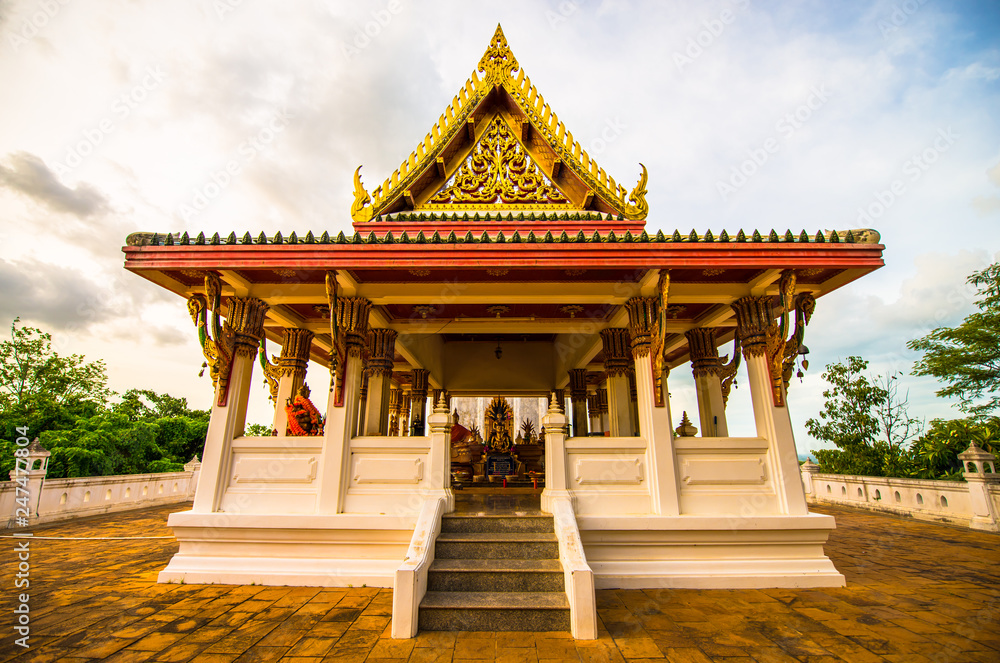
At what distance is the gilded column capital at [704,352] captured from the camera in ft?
28.6

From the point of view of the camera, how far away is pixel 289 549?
17.9 ft

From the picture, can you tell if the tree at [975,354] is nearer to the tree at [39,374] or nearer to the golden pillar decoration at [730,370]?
the golden pillar decoration at [730,370]

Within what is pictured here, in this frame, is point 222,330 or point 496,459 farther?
point 496,459

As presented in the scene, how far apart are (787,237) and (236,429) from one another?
752cm

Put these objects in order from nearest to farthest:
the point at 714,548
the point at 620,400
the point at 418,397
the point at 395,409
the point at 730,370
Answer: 1. the point at 714,548
2. the point at 730,370
3. the point at 620,400
4. the point at 418,397
5. the point at 395,409

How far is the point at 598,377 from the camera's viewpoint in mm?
13117

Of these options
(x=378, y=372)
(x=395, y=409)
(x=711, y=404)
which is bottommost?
(x=711, y=404)

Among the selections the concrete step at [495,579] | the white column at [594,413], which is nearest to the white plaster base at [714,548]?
the concrete step at [495,579]

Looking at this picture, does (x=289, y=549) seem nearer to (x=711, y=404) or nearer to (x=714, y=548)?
(x=714, y=548)

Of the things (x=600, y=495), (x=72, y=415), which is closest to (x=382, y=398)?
(x=600, y=495)

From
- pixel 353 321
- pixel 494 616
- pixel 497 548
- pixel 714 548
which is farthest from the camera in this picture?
pixel 353 321

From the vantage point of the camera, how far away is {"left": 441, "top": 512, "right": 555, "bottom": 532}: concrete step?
17.1 ft

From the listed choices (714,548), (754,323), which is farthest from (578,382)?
(714,548)

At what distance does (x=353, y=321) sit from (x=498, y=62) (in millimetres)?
6716
